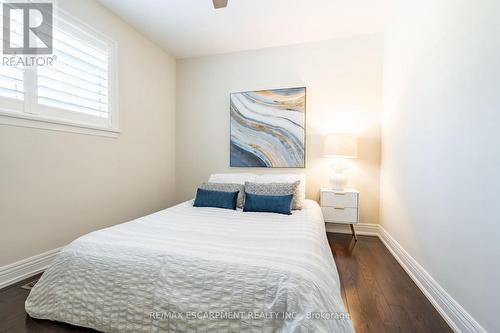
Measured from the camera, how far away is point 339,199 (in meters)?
2.75

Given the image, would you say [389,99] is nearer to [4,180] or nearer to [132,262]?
[132,262]

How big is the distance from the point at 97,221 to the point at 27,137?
1.04 m

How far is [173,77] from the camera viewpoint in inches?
144

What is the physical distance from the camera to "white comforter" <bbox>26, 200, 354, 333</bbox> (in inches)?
40.6

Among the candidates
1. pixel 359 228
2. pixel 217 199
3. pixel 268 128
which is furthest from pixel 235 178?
pixel 359 228

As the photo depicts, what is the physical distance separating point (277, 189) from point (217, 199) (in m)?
0.67

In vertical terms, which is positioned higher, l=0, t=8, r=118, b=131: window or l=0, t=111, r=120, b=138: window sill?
l=0, t=8, r=118, b=131: window

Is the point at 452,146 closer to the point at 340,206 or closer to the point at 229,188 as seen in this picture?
the point at 340,206

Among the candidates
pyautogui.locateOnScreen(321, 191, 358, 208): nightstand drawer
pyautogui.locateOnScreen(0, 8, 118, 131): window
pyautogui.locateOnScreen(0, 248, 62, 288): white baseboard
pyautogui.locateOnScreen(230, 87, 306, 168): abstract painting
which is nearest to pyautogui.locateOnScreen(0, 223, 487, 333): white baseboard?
pyautogui.locateOnScreen(0, 248, 62, 288): white baseboard

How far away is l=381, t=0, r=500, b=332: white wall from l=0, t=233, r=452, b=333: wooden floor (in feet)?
0.72

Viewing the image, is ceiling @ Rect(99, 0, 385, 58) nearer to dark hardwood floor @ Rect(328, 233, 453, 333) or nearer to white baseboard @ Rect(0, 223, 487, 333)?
white baseboard @ Rect(0, 223, 487, 333)

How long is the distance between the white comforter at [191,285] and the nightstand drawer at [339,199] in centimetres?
135

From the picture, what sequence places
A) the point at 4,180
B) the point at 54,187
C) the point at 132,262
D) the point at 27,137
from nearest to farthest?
the point at 132,262, the point at 4,180, the point at 27,137, the point at 54,187

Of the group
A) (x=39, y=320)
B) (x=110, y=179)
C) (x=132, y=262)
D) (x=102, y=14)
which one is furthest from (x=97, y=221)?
(x=102, y=14)
